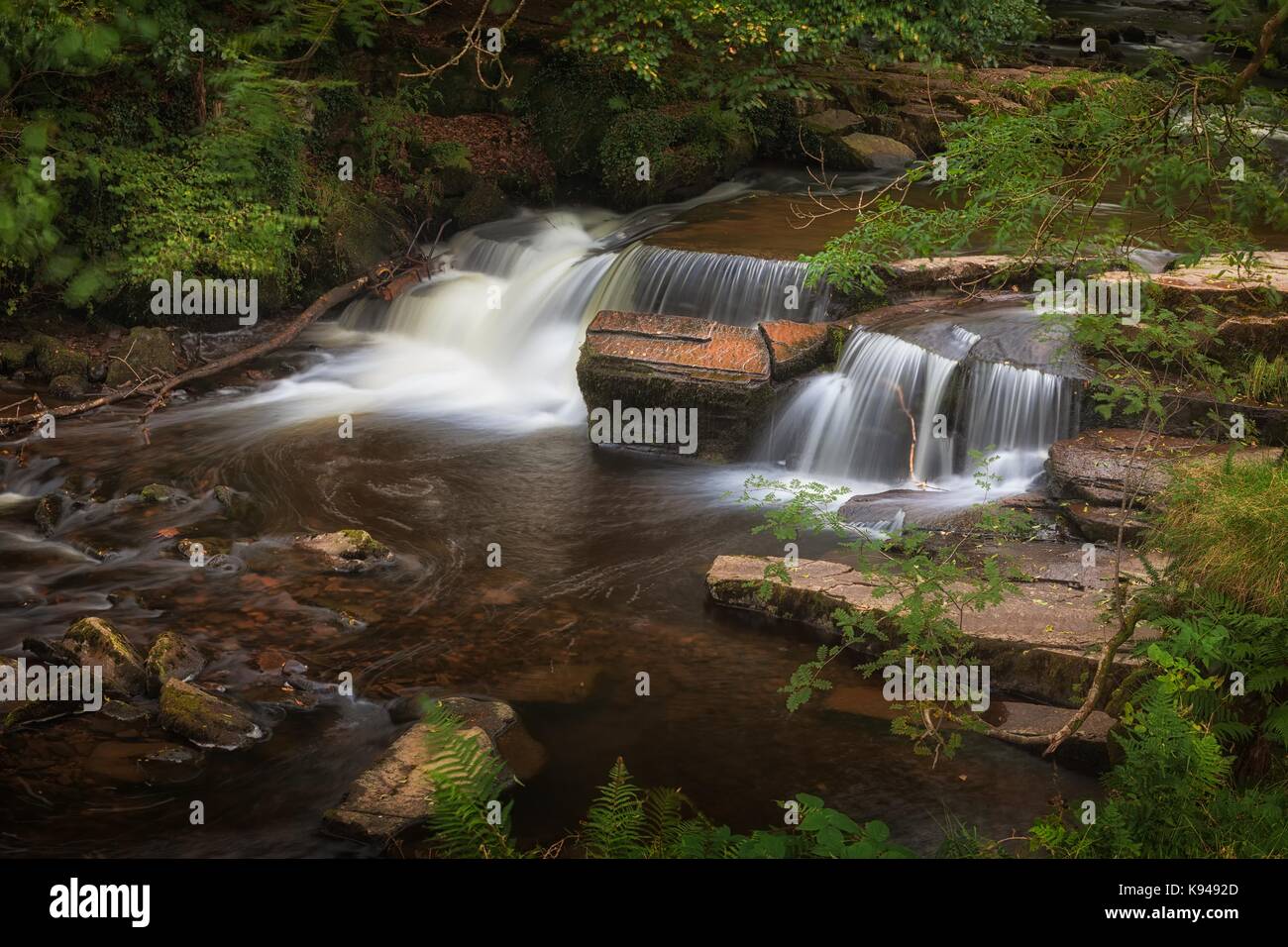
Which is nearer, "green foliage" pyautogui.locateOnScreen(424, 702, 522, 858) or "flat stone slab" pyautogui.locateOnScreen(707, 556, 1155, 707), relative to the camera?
"green foliage" pyautogui.locateOnScreen(424, 702, 522, 858)

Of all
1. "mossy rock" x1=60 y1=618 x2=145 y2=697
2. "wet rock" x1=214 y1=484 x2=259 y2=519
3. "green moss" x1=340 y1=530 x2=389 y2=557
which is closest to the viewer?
"mossy rock" x1=60 y1=618 x2=145 y2=697

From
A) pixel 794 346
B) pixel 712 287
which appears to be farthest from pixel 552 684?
pixel 712 287

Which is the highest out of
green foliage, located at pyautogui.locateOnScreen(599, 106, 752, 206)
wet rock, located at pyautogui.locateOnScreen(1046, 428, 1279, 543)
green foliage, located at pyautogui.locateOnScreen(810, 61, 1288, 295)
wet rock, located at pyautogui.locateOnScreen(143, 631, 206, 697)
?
green foliage, located at pyautogui.locateOnScreen(599, 106, 752, 206)

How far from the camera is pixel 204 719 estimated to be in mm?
6695

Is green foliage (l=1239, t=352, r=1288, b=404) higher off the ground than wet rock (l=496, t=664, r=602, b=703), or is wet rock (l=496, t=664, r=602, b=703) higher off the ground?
green foliage (l=1239, t=352, r=1288, b=404)

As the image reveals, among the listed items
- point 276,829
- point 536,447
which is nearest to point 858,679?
point 276,829

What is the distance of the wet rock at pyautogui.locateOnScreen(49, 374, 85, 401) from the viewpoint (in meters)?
12.2

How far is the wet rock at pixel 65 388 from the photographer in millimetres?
12195

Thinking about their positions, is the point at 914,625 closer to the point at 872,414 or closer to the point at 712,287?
the point at 872,414

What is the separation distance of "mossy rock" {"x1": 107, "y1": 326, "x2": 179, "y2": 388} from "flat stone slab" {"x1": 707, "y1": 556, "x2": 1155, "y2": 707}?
7438 mm

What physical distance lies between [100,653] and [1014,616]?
5.57 m

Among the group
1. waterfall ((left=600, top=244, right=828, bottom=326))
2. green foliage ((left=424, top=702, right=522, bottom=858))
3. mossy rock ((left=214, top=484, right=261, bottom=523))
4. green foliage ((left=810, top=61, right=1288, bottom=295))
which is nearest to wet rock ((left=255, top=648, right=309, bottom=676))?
mossy rock ((left=214, top=484, right=261, bottom=523))

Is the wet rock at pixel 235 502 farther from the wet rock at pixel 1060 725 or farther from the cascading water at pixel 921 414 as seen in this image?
the wet rock at pixel 1060 725

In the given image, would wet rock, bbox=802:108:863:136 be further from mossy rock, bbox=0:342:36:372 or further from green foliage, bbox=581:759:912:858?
green foliage, bbox=581:759:912:858
